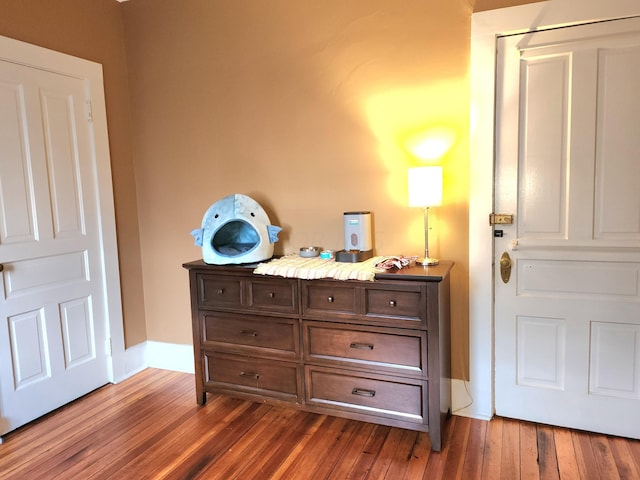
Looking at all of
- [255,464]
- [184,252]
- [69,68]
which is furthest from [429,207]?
[69,68]

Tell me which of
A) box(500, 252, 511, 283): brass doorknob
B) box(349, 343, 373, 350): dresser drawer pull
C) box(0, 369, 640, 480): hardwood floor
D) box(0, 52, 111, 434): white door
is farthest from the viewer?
box(0, 52, 111, 434): white door

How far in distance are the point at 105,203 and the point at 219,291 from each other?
3.66 feet

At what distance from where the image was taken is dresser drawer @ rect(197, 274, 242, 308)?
2.53m

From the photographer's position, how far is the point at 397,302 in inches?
84.9

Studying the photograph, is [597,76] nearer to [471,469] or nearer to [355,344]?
[355,344]

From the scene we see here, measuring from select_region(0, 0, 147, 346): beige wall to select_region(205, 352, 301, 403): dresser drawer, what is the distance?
3.09 ft

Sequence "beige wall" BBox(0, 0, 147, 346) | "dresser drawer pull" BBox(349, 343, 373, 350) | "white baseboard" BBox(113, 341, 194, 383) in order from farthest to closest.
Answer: "white baseboard" BBox(113, 341, 194, 383)
"beige wall" BBox(0, 0, 147, 346)
"dresser drawer pull" BBox(349, 343, 373, 350)

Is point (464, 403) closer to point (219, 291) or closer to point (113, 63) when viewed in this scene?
point (219, 291)

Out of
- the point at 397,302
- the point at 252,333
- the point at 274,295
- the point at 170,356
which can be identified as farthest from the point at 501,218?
the point at 170,356

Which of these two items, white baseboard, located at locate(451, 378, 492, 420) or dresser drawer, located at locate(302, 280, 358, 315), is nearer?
dresser drawer, located at locate(302, 280, 358, 315)

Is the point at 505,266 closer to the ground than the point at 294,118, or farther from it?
closer to the ground

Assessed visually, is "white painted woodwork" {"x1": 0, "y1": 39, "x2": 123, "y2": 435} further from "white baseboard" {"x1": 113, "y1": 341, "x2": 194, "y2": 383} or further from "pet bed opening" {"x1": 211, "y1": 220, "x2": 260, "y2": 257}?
"pet bed opening" {"x1": 211, "y1": 220, "x2": 260, "y2": 257}

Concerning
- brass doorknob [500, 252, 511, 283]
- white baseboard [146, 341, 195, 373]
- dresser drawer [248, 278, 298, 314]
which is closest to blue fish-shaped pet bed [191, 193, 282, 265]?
dresser drawer [248, 278, 298, 314]

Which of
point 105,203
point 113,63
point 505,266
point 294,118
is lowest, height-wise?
point 505,266
